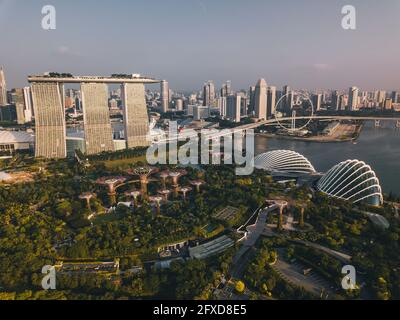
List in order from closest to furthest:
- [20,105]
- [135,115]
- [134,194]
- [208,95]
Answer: [134,194] < [135,115] < [20,105] < [208,95]

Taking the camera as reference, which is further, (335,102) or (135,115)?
(335,102)

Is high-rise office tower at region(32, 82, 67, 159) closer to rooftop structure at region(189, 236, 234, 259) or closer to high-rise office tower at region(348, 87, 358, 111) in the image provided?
rooftop structure at region(189, 236, 234, 259)

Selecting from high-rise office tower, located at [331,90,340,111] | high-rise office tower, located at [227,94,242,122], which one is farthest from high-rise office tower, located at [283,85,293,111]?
high-rise office tower, located at [227,94,242,122]

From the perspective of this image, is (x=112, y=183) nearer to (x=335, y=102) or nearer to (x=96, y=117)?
(x=96, y=117)

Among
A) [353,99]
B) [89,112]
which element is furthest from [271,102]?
[89,112]

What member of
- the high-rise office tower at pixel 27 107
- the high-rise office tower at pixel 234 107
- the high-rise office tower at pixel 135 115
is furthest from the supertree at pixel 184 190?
the high-rise office tower at pixel 27 107

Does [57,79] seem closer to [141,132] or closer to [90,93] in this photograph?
[90,93]

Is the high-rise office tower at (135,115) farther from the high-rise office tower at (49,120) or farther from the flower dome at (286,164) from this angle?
the flower dome at (286,164)
